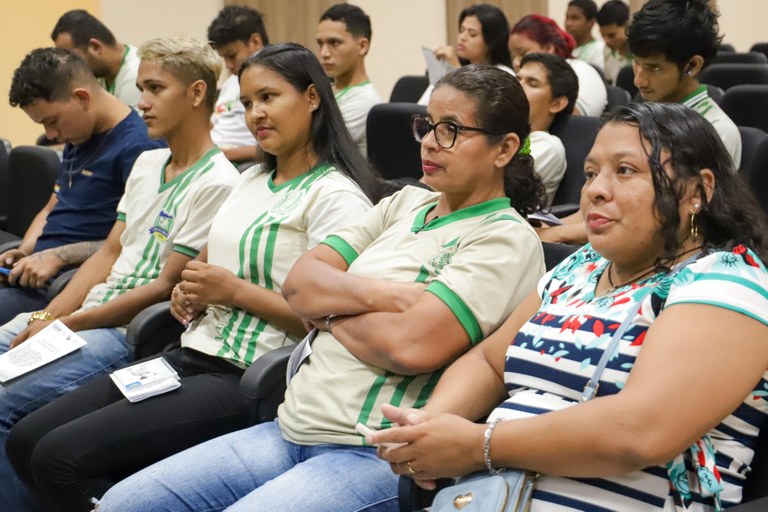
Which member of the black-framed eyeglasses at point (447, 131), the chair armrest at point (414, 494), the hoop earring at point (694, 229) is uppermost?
the black-framed eyeglasses at point (447, 131)

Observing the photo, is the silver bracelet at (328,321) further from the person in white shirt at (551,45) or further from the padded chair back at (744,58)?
the padded chair back at (744,58)

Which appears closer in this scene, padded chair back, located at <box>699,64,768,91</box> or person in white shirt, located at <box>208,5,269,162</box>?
person in white shirt, located at <box>208,5,269,162</box>

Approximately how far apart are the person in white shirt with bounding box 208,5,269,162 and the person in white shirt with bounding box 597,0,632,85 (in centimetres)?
279

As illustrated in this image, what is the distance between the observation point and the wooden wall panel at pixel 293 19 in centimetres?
709

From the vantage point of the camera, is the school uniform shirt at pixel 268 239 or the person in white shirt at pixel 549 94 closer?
the school uniform shirt at pixel 268 239

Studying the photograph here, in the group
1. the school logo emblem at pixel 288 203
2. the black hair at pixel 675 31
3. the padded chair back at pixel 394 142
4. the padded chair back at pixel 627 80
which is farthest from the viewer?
the padded chair back at pixel 627 80

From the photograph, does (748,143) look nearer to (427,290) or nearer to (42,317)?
(427,290)

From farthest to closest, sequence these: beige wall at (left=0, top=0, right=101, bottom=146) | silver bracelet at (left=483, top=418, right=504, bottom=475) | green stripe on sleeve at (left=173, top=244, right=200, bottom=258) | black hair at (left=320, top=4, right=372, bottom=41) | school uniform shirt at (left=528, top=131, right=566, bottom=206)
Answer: beige wall at (left=0, top=0, right=101, bottom=146)
black hair at (left=320, top=4, right=372, bottom=41)
school uniform shirt at (left=528, top=131, right=566, bottom=206)
green stripe on sleeve at (left=173, top=244, right=200, bottom=258)
silver bracelet at (left=483, top=418, right=504, bottom=475)

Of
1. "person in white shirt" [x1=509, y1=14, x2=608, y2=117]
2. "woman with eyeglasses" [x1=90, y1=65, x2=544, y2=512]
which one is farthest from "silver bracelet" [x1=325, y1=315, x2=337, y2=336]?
"person in white shirt" [x1=509, y1=14, x2=608, y2=117]

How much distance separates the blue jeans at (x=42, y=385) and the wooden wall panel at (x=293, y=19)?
4955 mm

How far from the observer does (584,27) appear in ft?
23.2

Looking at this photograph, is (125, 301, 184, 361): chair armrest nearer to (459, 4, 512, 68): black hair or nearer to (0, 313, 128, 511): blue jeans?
(0, 313, 128, 511): blue jeans

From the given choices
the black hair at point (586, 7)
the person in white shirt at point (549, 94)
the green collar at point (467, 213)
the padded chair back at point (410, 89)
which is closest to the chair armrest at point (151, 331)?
the green collar at point (467, 213)

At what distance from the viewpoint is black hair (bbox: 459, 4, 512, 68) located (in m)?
4.53
